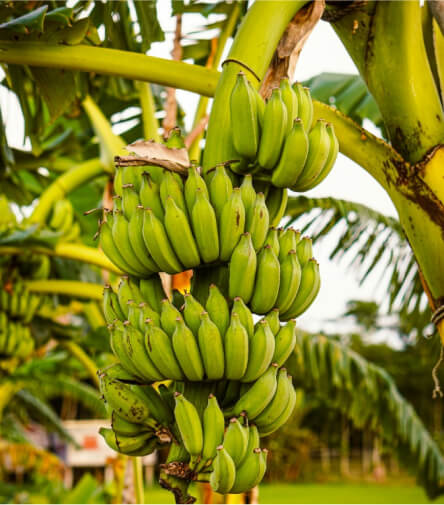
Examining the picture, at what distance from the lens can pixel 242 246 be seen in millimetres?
926

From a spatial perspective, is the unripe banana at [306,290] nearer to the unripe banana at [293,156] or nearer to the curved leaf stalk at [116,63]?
the unripe banana at [293,156]

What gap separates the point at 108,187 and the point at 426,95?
142 centimetres

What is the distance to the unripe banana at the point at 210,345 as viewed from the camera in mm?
876

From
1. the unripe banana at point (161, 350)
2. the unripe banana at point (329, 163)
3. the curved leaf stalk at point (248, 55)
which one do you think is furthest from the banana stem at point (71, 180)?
the unripe banana at point (161, 350)

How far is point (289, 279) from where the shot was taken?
3.18 ft

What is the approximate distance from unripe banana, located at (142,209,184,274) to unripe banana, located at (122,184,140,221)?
6cm

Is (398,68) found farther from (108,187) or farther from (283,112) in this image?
(108,187)

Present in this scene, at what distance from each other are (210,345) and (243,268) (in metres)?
0.13

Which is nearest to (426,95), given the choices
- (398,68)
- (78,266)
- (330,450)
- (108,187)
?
(398,68)

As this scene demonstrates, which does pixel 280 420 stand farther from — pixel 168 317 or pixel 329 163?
pixel 329 163

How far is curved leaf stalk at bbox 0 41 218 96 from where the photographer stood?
1.30m

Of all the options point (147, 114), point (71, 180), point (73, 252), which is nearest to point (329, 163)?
point (147, 114)

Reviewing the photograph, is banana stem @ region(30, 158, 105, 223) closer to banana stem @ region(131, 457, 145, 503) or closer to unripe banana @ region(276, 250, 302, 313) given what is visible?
banana stem @ region(131, 457, 145, 503)

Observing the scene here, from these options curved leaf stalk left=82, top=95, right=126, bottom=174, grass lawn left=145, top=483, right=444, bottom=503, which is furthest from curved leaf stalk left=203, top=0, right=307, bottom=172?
grass lawn left=145, top=483, right=444, bottom=503
